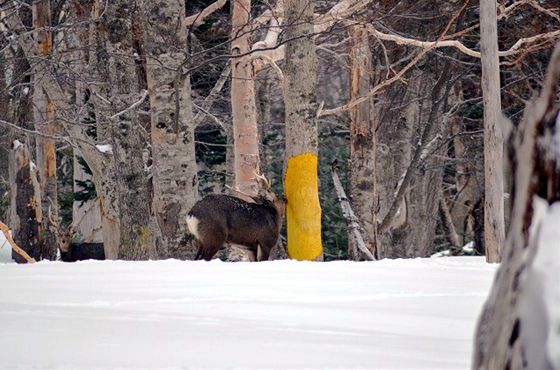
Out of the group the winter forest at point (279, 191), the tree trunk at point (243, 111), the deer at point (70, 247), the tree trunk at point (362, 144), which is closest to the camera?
the winter forest at point (279, 191)

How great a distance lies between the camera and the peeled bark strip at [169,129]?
17125mm

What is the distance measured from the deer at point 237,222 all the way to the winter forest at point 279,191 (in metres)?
0.03

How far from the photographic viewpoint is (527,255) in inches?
95.7

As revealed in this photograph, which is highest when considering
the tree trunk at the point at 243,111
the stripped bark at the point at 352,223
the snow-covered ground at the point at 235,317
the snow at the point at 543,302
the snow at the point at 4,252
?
the tree trunk at the point at 243,111

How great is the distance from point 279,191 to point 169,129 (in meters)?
14.7

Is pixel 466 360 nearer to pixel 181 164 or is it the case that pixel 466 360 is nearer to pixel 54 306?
pixel 54 306

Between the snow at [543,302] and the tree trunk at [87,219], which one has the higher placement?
the snow at [543,302]

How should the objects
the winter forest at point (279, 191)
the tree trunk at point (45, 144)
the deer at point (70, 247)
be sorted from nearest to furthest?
the winter forest at point (279, 191) < the tree trunk at point (45, 144) < the deer at point (70, 247)

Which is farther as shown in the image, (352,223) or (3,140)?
(3,140)

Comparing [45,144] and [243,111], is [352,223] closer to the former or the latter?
[243,111]

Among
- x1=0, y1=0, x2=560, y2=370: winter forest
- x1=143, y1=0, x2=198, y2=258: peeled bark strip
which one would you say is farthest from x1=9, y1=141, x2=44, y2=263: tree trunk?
x1=143, y1=0, x2=198, y2=258: peeled bark strip

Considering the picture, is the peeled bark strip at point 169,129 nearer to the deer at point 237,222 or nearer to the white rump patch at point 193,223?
the deer at point 237,222

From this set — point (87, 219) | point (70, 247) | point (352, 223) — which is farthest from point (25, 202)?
point (352, 223)

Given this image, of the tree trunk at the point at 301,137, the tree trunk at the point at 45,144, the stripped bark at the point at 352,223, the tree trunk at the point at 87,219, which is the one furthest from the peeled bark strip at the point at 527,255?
the tree trunk at the point at 87,219
